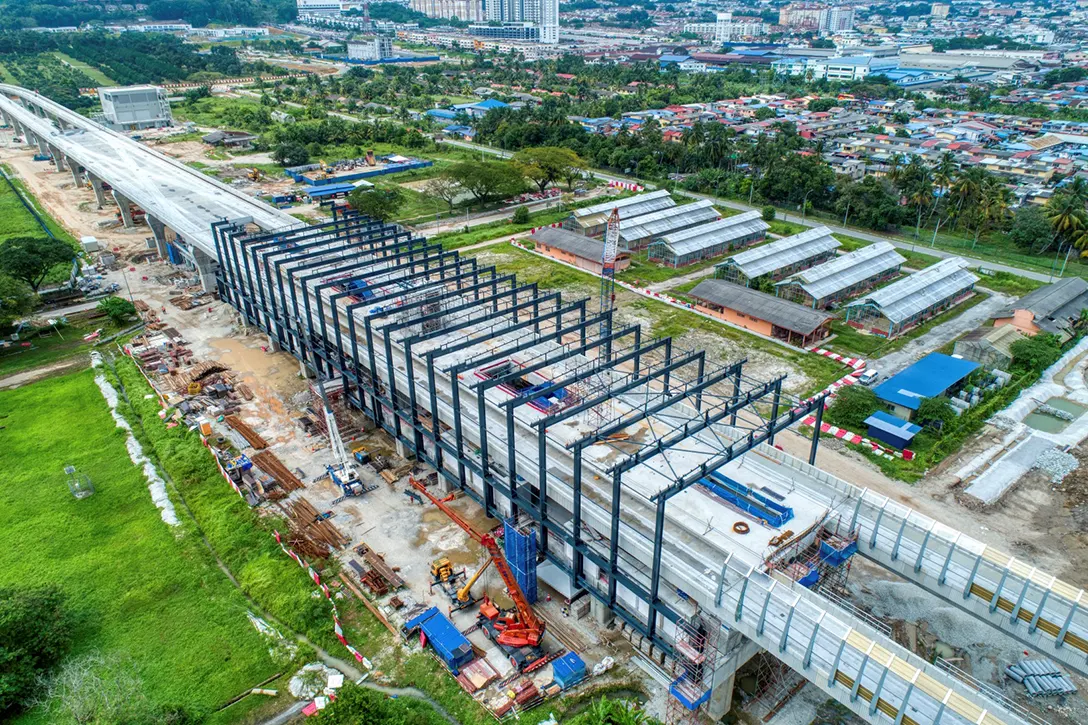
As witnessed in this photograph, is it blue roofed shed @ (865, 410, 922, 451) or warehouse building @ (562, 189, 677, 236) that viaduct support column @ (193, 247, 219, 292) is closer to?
warehouse building @ (562, 189, 677, 236)

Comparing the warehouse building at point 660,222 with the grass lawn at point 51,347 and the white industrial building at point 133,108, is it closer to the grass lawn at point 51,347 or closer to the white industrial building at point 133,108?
the grass lawn at point 51,347

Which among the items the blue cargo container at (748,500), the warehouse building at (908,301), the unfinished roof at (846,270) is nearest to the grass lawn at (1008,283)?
the warehouse building at (908,301)

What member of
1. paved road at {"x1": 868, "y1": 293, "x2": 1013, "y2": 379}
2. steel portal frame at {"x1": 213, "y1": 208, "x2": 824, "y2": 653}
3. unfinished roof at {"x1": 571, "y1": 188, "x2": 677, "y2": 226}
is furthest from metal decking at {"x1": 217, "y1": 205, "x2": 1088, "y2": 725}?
unfinished roof at {"x1": 571, "y1": 188, "x2": 677, "y2": 226}

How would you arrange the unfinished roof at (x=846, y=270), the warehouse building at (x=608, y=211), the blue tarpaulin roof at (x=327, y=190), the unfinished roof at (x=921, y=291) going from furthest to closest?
the blue tarpaulin roof at (x=327, y=190)
the warehouse building at (x=608, y=211)
the unfinished roof at (x=846, y=270)
the unfinished roof at (x=921, y=291)

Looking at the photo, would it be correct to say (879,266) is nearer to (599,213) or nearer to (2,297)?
(599,213)

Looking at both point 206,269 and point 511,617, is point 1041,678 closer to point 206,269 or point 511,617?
point 511,617

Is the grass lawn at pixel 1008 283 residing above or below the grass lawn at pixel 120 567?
above

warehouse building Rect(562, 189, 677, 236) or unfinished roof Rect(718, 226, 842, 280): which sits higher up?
warehouse building Rect(562, 189, 677, 236)
